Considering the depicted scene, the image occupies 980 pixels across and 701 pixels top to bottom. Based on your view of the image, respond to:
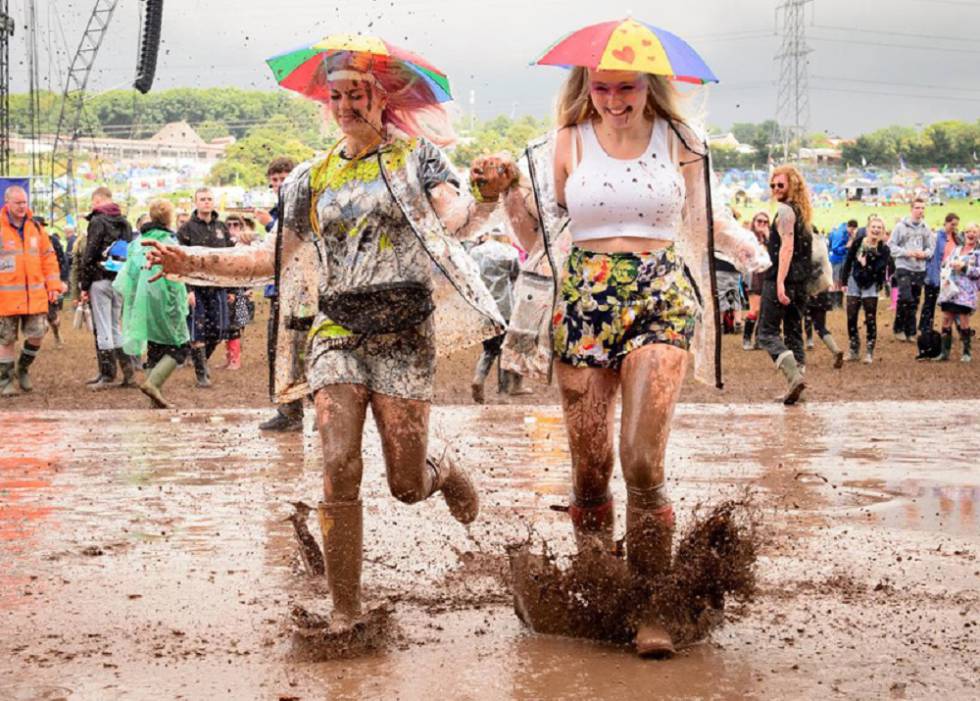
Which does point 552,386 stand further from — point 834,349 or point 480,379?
point 834,349

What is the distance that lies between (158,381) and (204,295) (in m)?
2.69

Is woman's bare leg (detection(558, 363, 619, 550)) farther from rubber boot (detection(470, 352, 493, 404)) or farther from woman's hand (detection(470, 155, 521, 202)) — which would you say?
rubber boot (detection(470, 352, 493, 404))

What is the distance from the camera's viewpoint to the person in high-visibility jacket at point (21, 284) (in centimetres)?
1527

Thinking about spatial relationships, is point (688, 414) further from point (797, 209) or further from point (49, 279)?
point (49, 279)

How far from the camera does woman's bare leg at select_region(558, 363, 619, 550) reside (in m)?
5.50

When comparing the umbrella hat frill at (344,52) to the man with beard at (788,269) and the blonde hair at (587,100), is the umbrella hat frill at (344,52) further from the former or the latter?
the man with beard at (788,269)

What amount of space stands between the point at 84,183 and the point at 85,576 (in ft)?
207

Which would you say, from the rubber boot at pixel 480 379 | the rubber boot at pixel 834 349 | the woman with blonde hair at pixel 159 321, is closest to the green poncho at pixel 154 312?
the woman with blonde hair at pixel 159 321

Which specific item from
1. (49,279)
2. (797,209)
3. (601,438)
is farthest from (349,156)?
(49,279)

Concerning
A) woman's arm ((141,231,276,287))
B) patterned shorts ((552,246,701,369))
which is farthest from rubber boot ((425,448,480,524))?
woman's arm ((141,231,276,287))

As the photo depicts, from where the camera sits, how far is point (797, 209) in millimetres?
14055

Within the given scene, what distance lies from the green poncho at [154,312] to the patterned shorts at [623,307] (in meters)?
8.96

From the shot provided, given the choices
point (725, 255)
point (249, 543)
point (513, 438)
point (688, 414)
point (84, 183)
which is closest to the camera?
point (725, 255)

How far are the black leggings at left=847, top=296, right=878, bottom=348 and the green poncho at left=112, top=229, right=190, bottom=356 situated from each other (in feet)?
28.9
